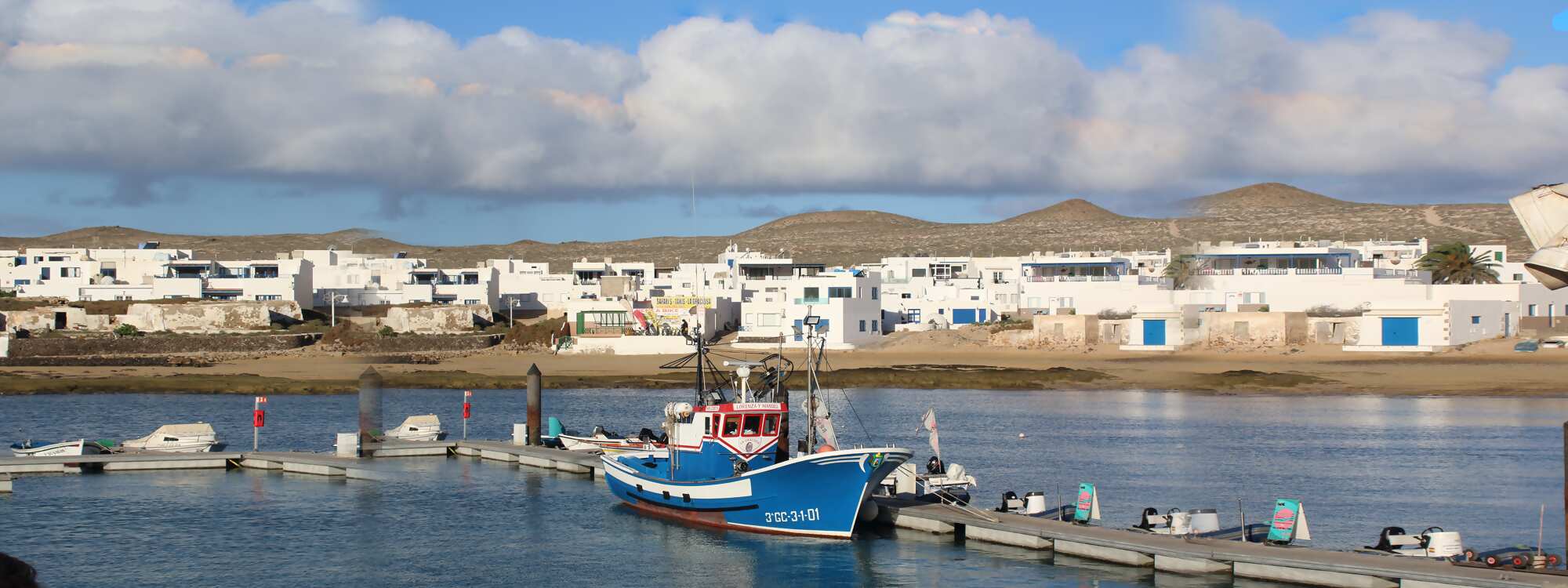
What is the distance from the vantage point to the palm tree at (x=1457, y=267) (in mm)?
100062

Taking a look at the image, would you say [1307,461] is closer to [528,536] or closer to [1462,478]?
[1462,478]

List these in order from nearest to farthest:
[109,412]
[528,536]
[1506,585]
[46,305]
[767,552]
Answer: [1506,585], [767,552], [528,536], [109,412], [46,305]

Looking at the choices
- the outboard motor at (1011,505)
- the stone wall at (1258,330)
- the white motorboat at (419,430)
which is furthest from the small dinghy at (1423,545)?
the stone wall at (1258,330)

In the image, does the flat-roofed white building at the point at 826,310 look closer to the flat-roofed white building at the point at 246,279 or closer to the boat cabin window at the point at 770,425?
the flat-roofed white building at the point at 246,279

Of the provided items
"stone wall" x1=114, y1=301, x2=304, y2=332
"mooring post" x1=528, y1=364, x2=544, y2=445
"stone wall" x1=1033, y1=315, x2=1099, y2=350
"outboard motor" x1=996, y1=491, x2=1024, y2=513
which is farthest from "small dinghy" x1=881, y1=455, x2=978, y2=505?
"stone wall" x1=114, y1=301, x2=304, y2=332

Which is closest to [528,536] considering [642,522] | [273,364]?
[642,522]

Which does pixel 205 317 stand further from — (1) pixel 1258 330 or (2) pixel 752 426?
(2) pixel 752 426

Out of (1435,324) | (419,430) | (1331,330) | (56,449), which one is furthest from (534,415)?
(1331,330)

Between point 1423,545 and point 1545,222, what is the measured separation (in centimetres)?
1802

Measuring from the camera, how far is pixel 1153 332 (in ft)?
291

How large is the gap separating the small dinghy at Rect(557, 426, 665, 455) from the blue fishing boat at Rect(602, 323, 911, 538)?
574 centimetres

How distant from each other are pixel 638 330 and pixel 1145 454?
191 ft

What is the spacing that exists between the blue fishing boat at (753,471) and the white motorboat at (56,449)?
19.8m

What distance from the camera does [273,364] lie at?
290 ft
